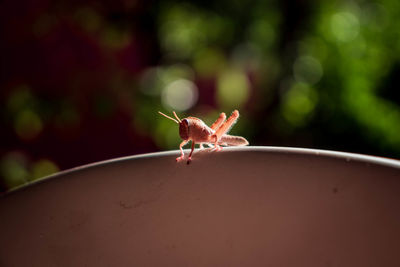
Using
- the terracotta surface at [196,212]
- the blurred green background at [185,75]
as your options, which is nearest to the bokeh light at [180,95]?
the blurred green background at [185,75]

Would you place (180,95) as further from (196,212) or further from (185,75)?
(196,212)

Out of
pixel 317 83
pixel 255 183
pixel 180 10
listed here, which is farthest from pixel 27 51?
pixel 255 183

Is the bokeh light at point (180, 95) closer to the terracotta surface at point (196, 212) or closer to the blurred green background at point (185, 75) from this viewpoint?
the blurred green background at point (185, 75)

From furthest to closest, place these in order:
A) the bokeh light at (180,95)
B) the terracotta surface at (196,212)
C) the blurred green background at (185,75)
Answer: the bokeh light at (180,95), the blurred green background at (185,75), the terracotta surface at (196,212)

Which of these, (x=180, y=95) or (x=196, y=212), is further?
(x=180, y=95)

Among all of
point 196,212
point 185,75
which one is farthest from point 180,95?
point 196,212

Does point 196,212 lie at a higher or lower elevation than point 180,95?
lower

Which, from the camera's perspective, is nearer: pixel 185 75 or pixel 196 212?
pixel 196 212
